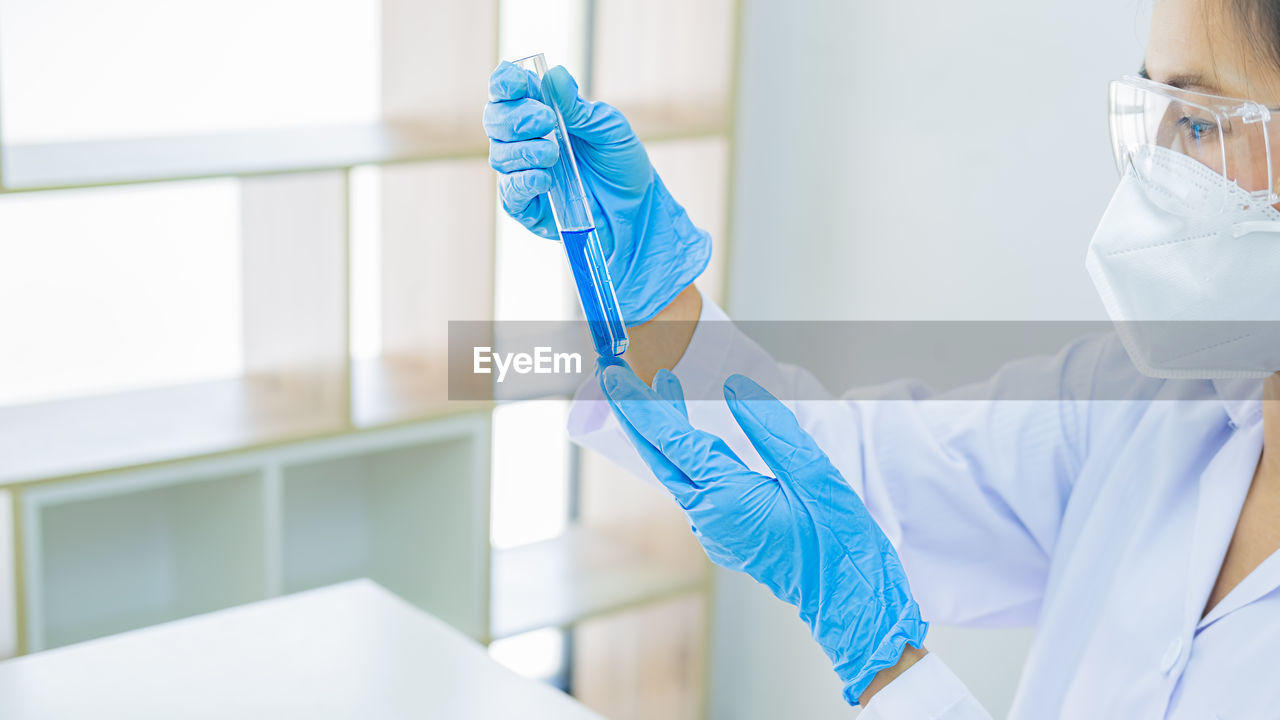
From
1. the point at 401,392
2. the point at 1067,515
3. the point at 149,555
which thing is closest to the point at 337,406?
the point at 401,392

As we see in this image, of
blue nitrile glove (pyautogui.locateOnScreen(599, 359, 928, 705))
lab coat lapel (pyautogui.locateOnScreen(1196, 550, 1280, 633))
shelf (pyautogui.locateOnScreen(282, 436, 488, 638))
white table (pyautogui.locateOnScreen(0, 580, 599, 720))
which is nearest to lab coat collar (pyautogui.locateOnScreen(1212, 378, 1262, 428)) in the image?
lab coat lapel (pyautogui.locateOnScreen(1196, 550, 1280, 633))

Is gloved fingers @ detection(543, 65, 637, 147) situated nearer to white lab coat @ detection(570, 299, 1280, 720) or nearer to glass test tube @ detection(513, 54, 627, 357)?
glass test tube @ detection(513, 54, 627, 357)

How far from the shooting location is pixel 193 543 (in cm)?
218

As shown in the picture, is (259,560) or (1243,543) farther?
(259,560)

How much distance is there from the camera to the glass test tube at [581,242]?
1229 millimetres

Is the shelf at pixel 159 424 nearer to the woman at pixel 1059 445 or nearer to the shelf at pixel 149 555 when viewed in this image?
the shelf at pixel 149 555

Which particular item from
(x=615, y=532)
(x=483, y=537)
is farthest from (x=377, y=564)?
(x=615, y=532)

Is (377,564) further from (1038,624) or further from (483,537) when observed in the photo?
(1038,624)

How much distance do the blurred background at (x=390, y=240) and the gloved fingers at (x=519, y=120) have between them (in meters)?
0.75

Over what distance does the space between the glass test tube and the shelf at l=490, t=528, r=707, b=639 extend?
46.9 inches

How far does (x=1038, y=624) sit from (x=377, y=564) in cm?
137

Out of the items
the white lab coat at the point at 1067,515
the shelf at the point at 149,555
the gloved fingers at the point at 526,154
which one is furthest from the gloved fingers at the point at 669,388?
the shelf at the point at 149,555

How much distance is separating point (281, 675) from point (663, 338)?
593 mm

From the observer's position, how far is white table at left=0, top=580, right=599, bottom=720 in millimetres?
1438
